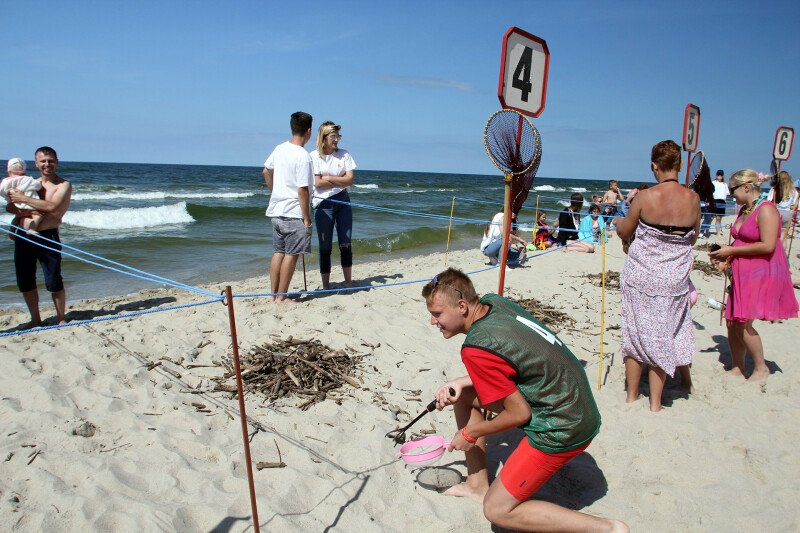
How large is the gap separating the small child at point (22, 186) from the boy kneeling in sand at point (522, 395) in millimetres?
4323

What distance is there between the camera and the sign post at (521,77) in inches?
140

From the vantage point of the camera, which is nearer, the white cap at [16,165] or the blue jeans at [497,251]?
the white cap at [16,165]

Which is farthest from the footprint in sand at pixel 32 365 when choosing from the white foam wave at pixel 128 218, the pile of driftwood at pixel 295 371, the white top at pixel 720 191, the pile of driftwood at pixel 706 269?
the white top at pixel 720 191

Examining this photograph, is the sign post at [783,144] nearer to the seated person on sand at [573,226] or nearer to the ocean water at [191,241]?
the seated person on sand at [573,226]

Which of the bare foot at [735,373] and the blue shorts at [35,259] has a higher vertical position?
the blue shorts at [35,259]

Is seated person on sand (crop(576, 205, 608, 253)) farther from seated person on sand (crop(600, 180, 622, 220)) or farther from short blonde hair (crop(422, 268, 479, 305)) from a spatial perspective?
short blonde hair (crop(422, 268, 479, 305))

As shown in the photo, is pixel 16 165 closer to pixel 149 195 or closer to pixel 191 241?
pixel 191 241

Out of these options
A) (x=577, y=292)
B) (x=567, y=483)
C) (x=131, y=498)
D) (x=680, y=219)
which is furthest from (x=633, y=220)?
(x=577, y=292)

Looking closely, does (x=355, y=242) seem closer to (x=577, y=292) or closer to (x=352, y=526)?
(x=577, y=292)

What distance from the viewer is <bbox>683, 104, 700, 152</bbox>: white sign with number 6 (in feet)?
18.4

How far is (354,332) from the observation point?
5113mm

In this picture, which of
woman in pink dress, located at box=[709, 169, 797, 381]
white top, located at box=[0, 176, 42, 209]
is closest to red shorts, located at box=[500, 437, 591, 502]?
woman in pink dress, located at box=[709, 169, 797, 381]

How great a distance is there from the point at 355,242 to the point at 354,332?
8470mm

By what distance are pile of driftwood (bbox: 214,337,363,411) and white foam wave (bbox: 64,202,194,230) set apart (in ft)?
44.3
